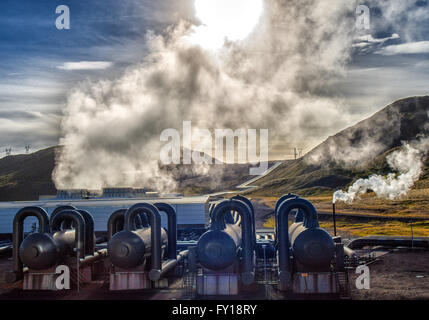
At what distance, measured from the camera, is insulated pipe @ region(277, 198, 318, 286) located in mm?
27042

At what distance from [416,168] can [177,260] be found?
16068 cm

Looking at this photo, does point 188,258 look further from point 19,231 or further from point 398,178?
point 398,178

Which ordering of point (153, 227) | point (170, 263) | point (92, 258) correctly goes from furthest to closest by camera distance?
point (92, 258)
point (170, 263)
point (153, 227)

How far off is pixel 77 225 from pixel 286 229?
14.8 m

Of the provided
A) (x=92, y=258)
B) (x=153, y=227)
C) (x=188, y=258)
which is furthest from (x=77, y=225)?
(x=188, y=258)

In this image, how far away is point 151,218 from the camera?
29125 mm

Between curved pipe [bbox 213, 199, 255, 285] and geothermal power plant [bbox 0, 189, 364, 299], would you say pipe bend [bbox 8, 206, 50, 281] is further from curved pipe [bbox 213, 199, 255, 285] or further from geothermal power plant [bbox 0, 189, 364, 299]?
curved pipe [bbox 213, 199, 255, 285]

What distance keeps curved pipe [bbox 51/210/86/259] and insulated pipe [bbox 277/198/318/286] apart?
1408 centimetres

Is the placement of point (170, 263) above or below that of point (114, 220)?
below

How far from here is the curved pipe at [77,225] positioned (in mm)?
30828

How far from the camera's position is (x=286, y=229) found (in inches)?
1093

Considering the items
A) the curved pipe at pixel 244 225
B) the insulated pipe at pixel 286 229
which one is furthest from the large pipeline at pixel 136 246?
the insulated pipe at pixel 286 229
